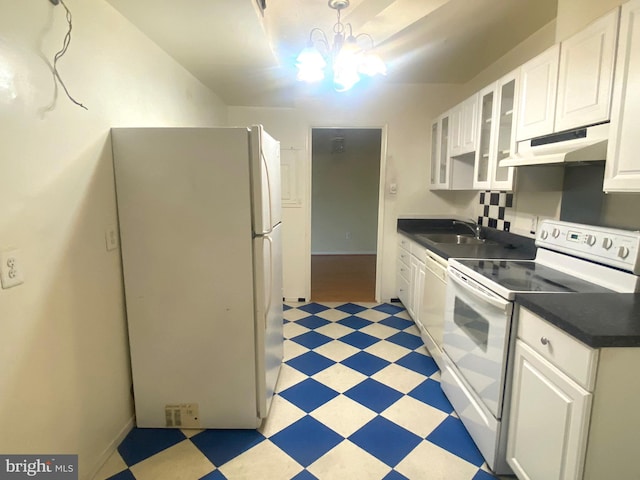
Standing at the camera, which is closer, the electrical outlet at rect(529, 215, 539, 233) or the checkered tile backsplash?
the electrical outlet at rect(529, 215, 539, 233)

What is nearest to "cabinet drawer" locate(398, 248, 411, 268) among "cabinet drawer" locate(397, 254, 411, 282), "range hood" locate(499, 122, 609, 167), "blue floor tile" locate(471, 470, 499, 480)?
"cabinet drawer" locate(397, 254, 411, 282)

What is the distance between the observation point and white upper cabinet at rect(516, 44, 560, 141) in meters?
1.75

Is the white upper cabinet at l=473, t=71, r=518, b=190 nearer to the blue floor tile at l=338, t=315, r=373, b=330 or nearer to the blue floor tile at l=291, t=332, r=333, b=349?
the blue floor tile at l=338, t=315, r=373, b=330

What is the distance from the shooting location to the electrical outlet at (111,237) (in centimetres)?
168

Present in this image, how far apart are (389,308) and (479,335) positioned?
2080 millimetres

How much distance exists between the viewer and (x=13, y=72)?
1152 mm

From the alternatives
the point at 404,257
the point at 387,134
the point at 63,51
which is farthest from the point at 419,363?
the point at 63,51

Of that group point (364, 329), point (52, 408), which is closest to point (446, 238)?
point (364, 329)

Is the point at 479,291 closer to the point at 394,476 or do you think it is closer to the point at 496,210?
the point at 394,476

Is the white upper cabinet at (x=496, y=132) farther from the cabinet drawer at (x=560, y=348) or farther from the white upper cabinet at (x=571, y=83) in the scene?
the cabinet drawer at (x=560, y=348)

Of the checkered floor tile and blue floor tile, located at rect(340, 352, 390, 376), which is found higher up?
blue floor tile, located at rect(340, 352, 390, 376)

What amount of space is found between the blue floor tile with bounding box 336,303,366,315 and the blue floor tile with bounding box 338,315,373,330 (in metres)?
0.17

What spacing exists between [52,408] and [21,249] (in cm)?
67

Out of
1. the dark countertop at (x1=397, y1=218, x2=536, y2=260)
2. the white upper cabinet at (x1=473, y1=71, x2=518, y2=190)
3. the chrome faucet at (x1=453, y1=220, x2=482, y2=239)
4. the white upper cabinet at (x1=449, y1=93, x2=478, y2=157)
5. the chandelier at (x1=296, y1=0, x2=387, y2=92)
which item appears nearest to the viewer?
the chandelier at (x1=296, y1=0, x2=387, y2=92)
